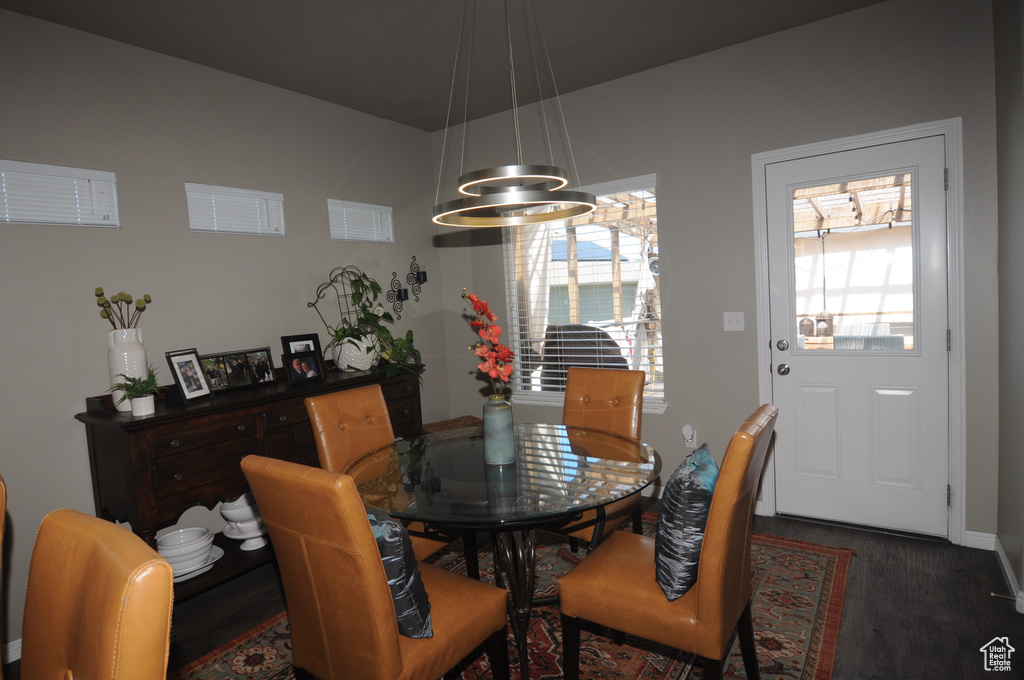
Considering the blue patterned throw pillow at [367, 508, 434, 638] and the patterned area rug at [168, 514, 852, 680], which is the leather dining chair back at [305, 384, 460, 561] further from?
the blue patterned throw pillow at [367, 508, 434, 638]

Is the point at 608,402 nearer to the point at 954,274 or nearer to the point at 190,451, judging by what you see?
the point at 954,274

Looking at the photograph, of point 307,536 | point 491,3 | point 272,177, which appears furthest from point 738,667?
point 272,177

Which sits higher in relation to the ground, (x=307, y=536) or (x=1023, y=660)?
(x=307, y=536)

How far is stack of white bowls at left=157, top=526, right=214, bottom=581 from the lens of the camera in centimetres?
280

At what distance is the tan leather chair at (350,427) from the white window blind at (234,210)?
4.34ft

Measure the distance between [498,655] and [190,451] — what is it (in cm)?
176

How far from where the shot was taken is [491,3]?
2.79 m

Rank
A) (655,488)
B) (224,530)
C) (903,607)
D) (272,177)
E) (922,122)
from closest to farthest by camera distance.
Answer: (903,607), (922,122), (224,530), (272,177), (655,488)

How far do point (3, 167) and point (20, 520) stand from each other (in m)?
1.58

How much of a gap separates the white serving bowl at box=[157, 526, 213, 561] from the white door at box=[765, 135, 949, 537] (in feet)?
10.7

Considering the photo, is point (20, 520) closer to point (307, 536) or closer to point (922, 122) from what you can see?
point (307, 536)

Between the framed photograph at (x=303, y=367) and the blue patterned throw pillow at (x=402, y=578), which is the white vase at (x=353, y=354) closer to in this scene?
the framed photograph at (x=303, y=367)

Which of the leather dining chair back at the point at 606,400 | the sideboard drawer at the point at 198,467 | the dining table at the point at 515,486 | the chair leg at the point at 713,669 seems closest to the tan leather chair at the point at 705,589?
the chair leg at the point at 713,669

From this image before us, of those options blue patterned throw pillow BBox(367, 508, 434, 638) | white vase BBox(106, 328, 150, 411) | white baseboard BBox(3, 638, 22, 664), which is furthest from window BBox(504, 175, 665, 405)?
white baseboard BBox(3, 638, 22, 664)
